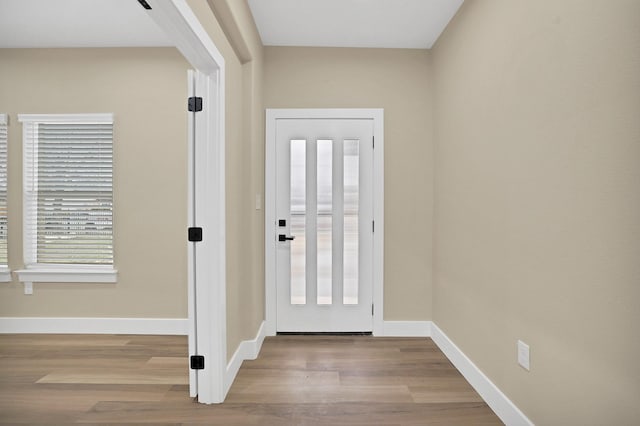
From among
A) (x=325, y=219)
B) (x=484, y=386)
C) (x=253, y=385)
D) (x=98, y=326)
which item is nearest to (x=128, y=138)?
(x=98, y=326)

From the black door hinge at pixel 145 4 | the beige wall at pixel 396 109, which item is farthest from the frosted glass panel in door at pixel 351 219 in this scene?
the black door hinge at pixel 145 4

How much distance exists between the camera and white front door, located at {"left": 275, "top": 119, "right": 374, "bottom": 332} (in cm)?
340

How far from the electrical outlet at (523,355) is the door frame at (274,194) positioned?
1.55m

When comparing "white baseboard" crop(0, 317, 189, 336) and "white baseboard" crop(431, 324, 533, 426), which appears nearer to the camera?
"white baseboard" crop(431, 324, 533, 426)

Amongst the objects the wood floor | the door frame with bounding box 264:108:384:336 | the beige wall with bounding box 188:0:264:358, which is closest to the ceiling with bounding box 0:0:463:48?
the beige wall with bounding box 188:0:264:358

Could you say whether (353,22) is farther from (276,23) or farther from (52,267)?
(52,267)

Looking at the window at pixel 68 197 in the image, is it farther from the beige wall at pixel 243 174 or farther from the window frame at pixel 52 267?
the beige wall at pixel 243 174

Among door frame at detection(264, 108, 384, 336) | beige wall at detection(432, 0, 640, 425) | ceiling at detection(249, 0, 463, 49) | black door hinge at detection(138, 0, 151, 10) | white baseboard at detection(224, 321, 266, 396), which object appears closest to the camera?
beige wall at detection(432, 0, 640, 425)

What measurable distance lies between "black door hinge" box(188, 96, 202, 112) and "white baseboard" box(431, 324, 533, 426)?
2.40 metres

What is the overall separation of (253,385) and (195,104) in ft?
6.03

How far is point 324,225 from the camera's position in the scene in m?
3.42

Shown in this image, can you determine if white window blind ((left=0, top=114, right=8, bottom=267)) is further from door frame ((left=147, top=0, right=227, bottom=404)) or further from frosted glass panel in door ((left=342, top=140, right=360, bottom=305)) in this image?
frosted glass panel in door ((left=342, top=140, right=360, bottom=305))

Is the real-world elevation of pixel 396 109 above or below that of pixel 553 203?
above

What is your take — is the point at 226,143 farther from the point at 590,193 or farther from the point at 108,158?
the point at 590,193
